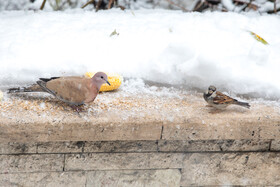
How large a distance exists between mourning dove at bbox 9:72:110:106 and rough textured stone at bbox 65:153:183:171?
288mm

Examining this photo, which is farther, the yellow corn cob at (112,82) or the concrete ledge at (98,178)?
the yellow corn cob at (112,82)

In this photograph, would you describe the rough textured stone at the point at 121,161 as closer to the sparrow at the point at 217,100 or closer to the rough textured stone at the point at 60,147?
the rough textured stone at the point at 60,147

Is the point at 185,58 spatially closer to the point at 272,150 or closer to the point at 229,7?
the point at 272,150

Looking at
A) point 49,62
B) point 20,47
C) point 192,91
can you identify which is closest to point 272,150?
point 192,91

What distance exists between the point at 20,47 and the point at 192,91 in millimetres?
1128

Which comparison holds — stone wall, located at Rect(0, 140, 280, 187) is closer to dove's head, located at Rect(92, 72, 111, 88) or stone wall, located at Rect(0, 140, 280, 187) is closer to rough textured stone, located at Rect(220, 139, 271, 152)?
rough textured stone, located at Rect(220, 139, 271, 152)

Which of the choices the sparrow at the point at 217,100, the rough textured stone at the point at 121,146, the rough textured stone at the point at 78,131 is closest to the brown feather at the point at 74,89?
the rough textured stone at the point at 78,131

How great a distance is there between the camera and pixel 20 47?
243 centimetres

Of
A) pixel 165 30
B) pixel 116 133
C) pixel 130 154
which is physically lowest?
pixel 130 154

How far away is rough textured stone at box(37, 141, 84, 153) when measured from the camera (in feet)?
6.05

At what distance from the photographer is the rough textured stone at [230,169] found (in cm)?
205

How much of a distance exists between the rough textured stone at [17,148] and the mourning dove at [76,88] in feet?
0.89

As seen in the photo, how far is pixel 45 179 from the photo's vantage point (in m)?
1.93

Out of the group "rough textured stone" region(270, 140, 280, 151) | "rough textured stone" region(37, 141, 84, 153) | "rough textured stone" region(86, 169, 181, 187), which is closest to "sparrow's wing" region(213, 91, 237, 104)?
"rough textured stone" region(270, 140, 280, 151)
